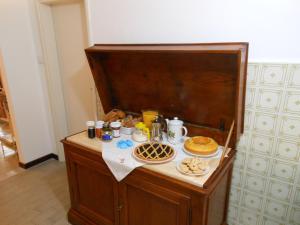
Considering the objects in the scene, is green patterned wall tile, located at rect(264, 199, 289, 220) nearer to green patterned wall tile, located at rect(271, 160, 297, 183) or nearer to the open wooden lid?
green patterned wall tile, located at rect(271, 160, 297, 183)

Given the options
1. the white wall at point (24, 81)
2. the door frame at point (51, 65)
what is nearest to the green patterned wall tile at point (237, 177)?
the door frame at point (51, 65)

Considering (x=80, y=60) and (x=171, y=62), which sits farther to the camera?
(x=80, y=60)

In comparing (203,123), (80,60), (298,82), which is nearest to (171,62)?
(203,123)

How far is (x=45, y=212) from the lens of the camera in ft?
6.05

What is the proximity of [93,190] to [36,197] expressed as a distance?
2.95 feet

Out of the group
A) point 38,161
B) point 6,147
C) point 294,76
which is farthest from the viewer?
point 6,147

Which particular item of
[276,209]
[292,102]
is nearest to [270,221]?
[276,209]

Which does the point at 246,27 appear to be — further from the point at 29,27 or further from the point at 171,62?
the point at 29,27

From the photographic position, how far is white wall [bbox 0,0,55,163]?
2121 mm

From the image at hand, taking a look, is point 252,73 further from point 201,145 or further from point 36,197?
point 36,197

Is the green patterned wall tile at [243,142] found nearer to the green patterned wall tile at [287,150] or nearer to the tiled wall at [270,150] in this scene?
the tiled wall at [270,150]

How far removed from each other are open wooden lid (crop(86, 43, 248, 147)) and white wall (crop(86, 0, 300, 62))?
116 mm

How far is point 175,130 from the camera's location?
4.46 feet

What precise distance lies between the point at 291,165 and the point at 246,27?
31.0 inches
